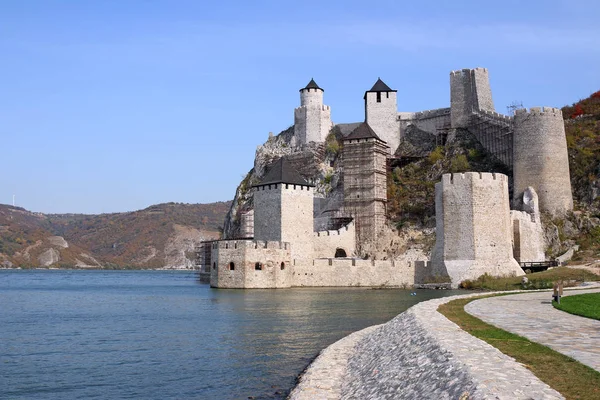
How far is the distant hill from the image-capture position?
126062 millimetres

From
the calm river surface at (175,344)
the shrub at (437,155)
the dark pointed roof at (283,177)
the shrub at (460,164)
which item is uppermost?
the shrub at (437,155)

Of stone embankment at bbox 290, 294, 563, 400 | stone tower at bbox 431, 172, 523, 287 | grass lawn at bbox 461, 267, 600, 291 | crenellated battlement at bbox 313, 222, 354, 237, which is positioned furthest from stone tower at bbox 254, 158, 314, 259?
stone embankment at bbox 290, 294, 563, 400

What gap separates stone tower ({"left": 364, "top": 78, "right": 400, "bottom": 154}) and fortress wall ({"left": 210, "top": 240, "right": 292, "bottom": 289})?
19.8 meters

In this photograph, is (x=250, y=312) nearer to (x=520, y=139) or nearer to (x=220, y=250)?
(x=220, y=250)

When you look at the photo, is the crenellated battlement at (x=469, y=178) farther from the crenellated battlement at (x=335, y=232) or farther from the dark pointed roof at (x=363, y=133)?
the dark pointed roof at (x=363, y=133)

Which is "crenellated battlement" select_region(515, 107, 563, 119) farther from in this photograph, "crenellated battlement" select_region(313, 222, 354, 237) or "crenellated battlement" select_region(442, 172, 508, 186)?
"crenellated battlement" select_region(313, 222, 354, 237)

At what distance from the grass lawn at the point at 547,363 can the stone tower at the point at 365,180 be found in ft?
116

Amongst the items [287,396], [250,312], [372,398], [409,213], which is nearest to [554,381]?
[372,398]

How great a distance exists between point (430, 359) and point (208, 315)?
1508cm

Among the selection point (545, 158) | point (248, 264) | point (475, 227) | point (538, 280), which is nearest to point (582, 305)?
point (538, 280)

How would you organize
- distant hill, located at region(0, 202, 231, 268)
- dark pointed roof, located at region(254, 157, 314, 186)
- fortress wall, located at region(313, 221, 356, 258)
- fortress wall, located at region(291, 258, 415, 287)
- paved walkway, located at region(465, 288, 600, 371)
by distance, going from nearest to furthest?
paved walkway, located at region(465, 288, 600, 371), fortress wall, located at region(291, 258, 415, 287), dark pointed roof, located at region(254, 157, 314, 186), fortress wall, located at region(313, 221, 356, 258), distant hill, located at region(0, 202, 231, 268)

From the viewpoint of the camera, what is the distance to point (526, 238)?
3862 centimetres

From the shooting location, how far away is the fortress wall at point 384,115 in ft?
174

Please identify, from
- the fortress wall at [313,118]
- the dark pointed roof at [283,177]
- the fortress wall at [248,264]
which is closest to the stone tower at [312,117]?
the fortress wall at [313,118]
